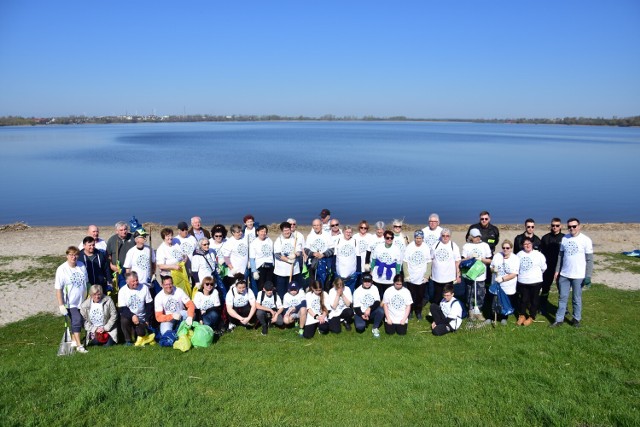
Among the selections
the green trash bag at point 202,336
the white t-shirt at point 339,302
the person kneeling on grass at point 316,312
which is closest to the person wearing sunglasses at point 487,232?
the white t-shirt at point 339,302

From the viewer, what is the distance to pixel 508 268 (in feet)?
29.9

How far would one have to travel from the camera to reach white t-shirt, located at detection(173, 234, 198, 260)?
32.1 ft

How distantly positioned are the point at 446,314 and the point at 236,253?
4.29 m

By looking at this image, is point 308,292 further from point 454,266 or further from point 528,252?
point 528,252

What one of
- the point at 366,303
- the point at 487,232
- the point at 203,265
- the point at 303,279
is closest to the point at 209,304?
the point at 203,265

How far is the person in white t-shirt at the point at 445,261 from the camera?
368 inches

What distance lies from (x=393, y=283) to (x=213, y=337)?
3589 millimetres

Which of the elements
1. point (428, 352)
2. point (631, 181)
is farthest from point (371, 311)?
point (631, 181)

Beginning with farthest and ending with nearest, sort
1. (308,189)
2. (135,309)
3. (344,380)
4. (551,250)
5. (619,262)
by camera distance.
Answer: (308,189)
(619,262)
(551,250)
(135,309)
(344,380)

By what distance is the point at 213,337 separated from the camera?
8.52 metres

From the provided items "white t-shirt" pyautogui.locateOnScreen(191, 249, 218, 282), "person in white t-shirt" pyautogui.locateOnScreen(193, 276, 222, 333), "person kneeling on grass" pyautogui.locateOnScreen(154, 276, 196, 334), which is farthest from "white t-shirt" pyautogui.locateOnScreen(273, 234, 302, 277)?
"person kneeling on grass" pyautogui.locateOnScreen(154, 276, 196, 334)

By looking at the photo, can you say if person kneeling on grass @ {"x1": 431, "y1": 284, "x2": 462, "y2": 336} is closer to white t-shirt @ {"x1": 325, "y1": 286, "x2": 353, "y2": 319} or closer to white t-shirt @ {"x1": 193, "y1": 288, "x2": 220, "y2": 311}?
white t-shirt @ {"x1": 325, "y1": 286, "x2": 353, "y2": 319}

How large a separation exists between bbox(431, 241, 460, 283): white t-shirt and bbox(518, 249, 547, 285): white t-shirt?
1.19 meters

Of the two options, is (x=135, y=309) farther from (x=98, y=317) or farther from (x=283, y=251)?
(x=283, y=251)
